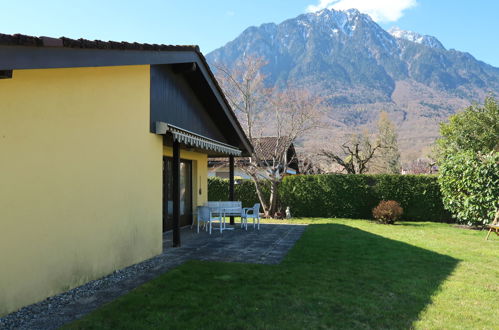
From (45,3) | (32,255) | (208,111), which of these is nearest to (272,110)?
(208,111)

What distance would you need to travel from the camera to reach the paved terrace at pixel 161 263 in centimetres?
522

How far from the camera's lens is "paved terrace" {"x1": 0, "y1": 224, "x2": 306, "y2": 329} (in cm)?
522

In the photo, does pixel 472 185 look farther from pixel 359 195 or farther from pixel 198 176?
pixel 198 176

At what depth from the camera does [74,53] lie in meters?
5.70

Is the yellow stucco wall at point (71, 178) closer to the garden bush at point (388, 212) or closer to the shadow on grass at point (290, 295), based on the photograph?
the shadow on grass at point (290, 295)

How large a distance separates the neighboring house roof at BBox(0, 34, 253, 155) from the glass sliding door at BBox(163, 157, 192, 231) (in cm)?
513

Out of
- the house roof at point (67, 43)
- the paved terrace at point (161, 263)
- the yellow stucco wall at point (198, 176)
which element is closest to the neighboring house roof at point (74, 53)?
the house roof at point (67, 43)

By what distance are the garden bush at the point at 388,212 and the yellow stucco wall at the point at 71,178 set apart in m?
13.7

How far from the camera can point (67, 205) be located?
6387 mm

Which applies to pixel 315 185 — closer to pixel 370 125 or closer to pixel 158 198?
pixel 158 198

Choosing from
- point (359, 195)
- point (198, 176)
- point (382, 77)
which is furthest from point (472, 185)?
point (382, 77)

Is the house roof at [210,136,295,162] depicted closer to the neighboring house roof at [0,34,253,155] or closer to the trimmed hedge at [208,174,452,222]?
the trimmed hedge at [208,174,452,222]

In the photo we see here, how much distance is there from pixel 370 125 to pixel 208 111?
64.5 m

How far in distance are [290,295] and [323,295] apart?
0.61 metres
